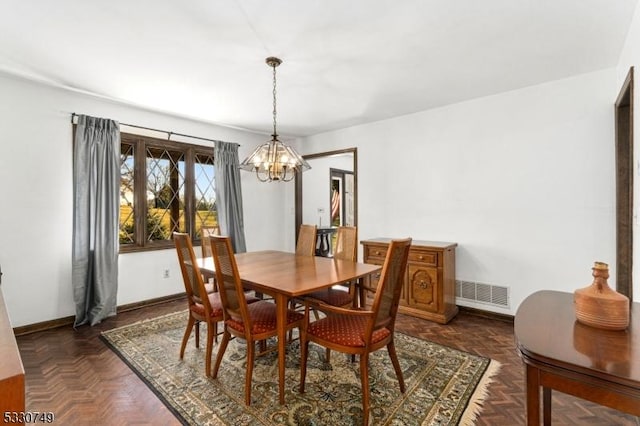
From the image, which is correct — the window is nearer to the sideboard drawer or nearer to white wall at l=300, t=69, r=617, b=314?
white wall at l=300, t=69, r=617, b=314

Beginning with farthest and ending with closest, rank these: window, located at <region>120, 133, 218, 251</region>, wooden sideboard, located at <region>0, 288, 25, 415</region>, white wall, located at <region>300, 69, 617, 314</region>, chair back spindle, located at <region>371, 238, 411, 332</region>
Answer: window, located at <region>120, 133, 218, 251</region> → white wall, located at <region>300, 69, 617, 314</region> → chair back spindle, located at <region>371, 238, 411, 332</region> → wooden sideboard, located at <region>0, 288, 25, 415</region>

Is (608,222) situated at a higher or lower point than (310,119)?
lower

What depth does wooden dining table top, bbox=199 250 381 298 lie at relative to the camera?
1.99 meters

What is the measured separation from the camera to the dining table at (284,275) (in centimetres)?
192

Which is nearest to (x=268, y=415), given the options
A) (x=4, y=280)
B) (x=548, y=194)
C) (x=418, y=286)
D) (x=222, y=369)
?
(x=222, y=369)

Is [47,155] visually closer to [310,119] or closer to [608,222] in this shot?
[310,119]

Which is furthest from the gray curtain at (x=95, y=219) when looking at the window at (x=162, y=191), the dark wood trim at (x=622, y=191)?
the dark wood trim at (x=622, y=191)

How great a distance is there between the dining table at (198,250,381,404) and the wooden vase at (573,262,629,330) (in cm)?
127

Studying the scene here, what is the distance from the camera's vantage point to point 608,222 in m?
2.83

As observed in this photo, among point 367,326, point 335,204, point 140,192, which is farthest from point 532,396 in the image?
point 335,204

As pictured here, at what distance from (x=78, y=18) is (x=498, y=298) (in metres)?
4.40

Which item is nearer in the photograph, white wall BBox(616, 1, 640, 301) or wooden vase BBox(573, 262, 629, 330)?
wooden vase BBox(573, 262, 629, 330)

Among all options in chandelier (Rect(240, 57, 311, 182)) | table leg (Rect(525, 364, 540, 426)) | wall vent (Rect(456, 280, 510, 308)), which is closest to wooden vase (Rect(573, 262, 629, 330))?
table leg (Rect(525, 364, 540, 426))

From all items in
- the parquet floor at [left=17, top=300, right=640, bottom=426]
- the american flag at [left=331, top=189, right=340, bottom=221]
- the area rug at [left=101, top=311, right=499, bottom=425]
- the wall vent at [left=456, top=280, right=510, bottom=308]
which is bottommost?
the parquet floor at [left=17, top=300, right=640, bottom=426]
